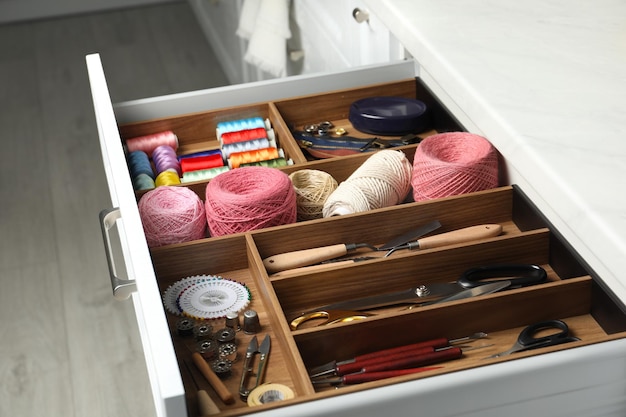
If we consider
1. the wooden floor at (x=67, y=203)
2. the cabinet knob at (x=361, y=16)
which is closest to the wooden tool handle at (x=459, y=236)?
the cabinet knob at (x=361, y=16)

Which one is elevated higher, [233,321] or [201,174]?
[201,174]

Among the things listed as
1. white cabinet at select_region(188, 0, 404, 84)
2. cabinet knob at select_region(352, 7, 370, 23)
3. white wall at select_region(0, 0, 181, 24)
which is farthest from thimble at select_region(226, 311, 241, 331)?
white wall at select_region(0, 0, 181, 24)

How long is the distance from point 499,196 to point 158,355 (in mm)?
625

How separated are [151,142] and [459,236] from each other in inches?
23.6

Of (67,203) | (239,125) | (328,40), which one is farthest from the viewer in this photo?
(67,203)

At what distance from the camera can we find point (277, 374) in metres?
1.04

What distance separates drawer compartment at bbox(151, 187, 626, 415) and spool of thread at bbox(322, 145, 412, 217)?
2.2 inches

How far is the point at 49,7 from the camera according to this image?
14.6ft

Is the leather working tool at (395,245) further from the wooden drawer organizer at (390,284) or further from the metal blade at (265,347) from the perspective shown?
the metal blade at (265,347)

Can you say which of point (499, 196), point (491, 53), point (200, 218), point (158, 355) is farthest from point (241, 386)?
point (491, 53)

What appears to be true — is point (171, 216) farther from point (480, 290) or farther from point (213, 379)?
point (480, 290)

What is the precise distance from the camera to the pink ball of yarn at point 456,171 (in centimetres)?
127

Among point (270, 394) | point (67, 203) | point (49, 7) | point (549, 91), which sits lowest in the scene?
point (67, 203)

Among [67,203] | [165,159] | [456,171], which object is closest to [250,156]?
[165,159]
